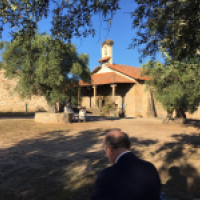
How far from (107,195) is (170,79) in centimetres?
1066

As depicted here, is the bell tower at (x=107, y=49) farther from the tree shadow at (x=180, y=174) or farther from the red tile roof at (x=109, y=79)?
the tree shadow at (x=180, y=174)

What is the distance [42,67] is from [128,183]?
33.6 feet

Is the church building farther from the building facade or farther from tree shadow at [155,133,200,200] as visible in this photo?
tree shadow at [155,133,200,200]

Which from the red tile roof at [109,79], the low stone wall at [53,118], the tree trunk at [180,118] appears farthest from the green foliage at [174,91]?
the red tile roof at [109,79]

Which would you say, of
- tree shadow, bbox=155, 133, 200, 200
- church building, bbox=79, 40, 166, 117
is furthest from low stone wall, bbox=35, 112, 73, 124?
tree shadow, bbox=155, 133, 200, 200

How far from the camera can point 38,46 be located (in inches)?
430

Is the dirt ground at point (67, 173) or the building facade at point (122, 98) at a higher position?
the building facade at point (122, 98)

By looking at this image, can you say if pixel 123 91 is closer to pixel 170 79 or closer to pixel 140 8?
pixel 170 79

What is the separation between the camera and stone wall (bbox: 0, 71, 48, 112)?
1667 cm

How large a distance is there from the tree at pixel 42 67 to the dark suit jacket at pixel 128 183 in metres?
9.78

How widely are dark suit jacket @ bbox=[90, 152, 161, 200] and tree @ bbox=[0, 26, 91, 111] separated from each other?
32.1 ft

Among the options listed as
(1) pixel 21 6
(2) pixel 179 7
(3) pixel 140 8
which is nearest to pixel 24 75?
(1) pixel 21 6

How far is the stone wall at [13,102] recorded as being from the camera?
54.7ft

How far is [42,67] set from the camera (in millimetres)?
10766
